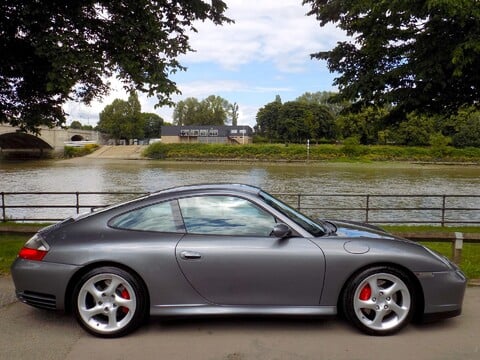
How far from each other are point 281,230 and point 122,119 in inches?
4480

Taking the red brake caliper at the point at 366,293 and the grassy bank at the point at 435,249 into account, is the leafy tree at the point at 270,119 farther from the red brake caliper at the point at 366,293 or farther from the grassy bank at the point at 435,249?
the red brake caliper at the point at 366,293

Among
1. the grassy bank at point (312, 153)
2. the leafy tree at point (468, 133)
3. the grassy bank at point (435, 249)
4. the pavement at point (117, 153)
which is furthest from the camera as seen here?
the pavement at point (117, 153)

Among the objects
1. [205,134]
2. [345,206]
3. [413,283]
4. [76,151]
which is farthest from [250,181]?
[205,134]

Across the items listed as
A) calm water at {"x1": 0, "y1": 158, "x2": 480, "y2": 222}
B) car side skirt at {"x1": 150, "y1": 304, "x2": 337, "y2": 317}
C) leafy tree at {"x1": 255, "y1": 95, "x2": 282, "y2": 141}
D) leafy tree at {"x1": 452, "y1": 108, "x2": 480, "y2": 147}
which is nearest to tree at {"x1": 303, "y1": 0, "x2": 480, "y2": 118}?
car side skirt at {"x1": 150, "y1": 304, "x2": 337, "y2": 317}

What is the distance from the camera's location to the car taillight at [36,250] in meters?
4.01

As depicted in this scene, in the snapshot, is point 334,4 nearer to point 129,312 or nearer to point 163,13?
point 163,13

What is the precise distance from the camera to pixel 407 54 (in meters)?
11.6

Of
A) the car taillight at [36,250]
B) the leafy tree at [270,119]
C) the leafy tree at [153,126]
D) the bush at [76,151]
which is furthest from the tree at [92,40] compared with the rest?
the leafy tree at [153,126]

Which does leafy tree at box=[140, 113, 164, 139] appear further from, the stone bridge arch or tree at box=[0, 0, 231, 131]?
tree at box=[0, 0, 231, 131]

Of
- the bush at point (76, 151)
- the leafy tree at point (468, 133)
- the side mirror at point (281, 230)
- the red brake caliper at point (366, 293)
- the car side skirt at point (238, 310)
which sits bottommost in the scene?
the bush at point (76, 151)

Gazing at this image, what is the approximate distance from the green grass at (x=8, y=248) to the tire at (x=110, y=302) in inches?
99.5

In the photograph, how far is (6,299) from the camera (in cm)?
484

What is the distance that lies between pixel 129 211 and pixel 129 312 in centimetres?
89

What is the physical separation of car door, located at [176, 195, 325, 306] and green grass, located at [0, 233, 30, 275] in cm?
328
